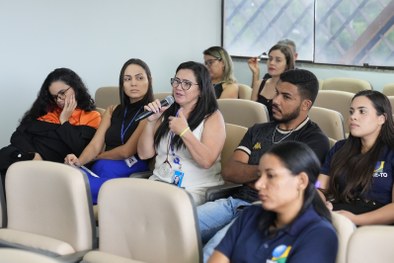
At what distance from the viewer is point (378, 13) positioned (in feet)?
19.2

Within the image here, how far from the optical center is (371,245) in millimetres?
1836

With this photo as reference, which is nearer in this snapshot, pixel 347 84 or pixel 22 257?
pixel 22 257

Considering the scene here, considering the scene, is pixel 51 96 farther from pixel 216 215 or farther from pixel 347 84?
pixel 347 84

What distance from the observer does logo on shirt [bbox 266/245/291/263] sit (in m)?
1.89

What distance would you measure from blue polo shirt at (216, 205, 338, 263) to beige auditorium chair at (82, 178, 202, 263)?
0.22 meters

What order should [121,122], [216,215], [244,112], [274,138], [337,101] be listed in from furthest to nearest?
1. [337,101]
2. [244,112]
3. [121,122]
4. [274,138]
5. [216,215]

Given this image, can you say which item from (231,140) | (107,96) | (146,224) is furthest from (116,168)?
(107,96)

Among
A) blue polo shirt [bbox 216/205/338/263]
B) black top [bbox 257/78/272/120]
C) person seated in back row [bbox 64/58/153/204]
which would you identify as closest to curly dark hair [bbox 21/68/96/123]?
person seated in back row [bbox 64/58/153/204]

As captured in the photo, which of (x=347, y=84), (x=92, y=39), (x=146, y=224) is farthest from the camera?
(x=92, y=39)

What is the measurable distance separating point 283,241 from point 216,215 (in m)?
0.93

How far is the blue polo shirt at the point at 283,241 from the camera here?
1845 mm

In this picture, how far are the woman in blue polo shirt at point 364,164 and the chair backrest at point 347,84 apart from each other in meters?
2.77

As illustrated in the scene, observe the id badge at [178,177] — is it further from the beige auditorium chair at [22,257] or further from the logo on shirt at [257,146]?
the beige auditorium chair at [22,257]

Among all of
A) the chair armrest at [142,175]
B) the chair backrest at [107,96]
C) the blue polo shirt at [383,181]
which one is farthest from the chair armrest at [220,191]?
the chair backrest at [107,96]
